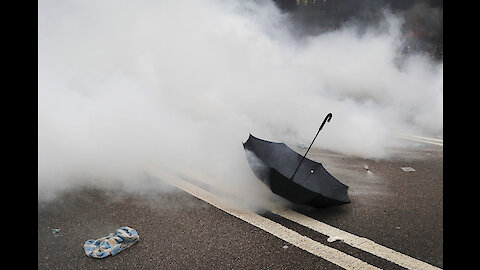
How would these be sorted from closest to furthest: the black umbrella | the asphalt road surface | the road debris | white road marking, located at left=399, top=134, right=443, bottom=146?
1. the asphalt road surface
2. the road debris
3. the black umbrella
4. white road marking, located at left=399, top=134, right=443, bottom=146

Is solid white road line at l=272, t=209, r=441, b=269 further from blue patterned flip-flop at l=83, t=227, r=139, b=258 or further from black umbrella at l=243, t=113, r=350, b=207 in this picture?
blue patterned flip-flop at l=83, t=227, r=139, b=258

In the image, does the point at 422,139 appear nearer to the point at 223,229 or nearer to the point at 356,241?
the point at 356,241

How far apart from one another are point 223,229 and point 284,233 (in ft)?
1.34

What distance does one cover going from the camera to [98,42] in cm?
525

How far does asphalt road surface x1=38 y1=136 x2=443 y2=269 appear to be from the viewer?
7.85ft

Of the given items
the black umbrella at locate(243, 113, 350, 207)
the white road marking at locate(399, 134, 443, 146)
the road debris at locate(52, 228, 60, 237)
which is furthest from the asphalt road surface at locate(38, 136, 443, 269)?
the white road marking at locate(399, 134, 443, 146)

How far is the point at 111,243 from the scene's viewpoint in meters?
2.52

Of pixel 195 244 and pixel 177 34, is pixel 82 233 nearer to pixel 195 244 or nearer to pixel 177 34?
pixel 195 244

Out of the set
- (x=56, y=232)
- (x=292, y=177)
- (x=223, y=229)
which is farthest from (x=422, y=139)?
(x=56, y=232)

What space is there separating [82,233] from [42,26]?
3320 mm

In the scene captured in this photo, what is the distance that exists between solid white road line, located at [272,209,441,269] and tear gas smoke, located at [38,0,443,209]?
410 mm

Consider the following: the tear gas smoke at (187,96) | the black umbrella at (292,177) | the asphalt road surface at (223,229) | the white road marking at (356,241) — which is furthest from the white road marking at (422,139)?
the white road marking at (356,241)
